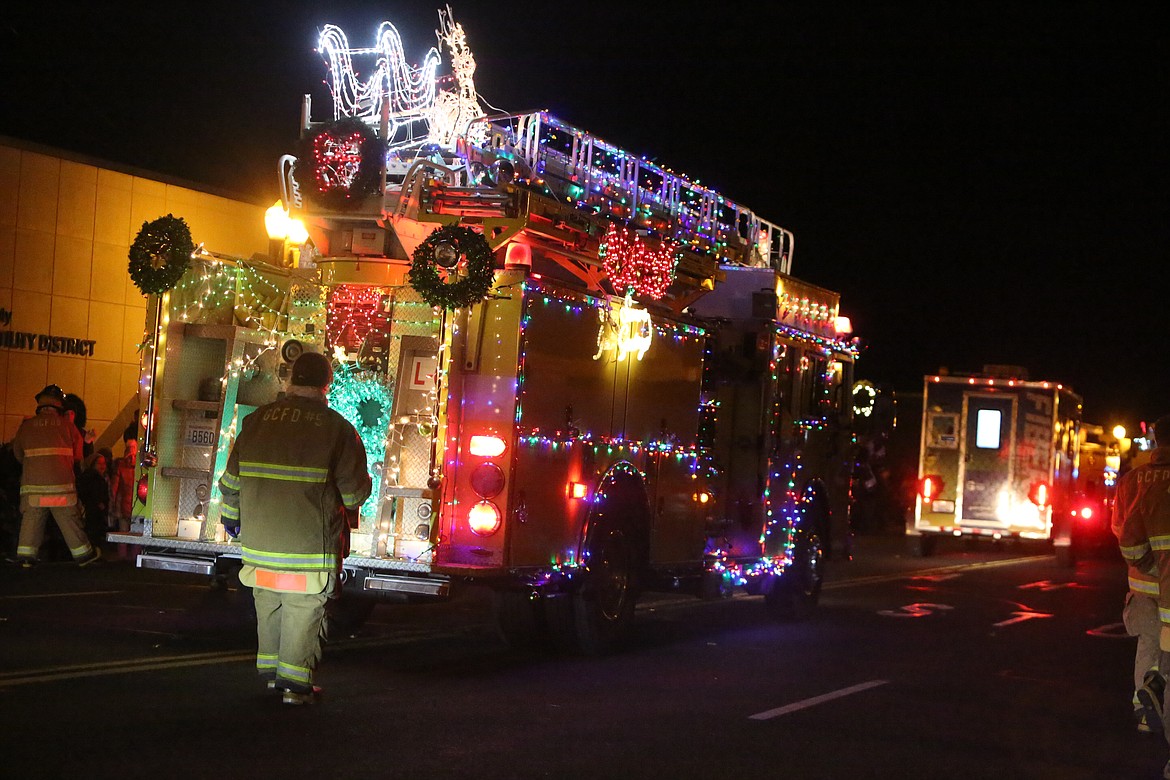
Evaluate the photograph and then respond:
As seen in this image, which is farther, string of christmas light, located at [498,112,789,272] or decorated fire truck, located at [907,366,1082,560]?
decorated fire truck, located at [907,366,1082,560]

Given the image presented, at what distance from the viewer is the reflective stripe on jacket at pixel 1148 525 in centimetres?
800

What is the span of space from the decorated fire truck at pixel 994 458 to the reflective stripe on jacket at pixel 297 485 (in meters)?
18.8

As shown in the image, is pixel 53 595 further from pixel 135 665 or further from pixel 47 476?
pixel 135 665

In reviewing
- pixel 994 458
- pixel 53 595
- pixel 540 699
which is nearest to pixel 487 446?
pixel 540 699

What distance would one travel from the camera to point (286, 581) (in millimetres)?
7934

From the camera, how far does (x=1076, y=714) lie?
32.8ft

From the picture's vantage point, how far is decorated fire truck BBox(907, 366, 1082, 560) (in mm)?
25281

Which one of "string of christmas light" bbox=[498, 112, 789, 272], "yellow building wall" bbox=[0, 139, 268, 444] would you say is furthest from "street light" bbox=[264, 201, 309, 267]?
"yellow building wall" bbox=[0, 139, 268, 444]

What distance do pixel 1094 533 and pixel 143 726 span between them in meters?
24.9

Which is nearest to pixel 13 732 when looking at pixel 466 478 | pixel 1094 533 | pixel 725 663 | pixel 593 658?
pixel 466 478

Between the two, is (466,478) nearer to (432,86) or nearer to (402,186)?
(402,186)

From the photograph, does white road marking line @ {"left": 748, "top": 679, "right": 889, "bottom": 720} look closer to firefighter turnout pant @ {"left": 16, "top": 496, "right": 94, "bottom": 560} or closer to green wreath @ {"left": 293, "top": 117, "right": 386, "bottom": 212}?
green wreath @ {"left": 293, "top": 117, "right": 386, "bottom": 212}

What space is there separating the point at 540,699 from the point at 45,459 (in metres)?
6.79

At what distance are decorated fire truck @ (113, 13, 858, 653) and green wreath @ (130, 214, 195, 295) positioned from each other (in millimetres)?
133
